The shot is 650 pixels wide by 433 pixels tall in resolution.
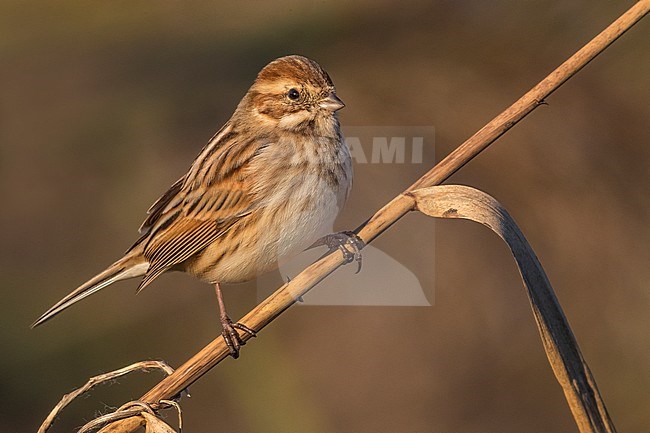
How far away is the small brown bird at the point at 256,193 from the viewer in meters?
2.39

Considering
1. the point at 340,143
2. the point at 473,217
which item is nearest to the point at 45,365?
the point at 340,143

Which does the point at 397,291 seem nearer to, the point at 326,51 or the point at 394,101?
the point at 394,101

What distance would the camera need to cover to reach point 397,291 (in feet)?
11.0

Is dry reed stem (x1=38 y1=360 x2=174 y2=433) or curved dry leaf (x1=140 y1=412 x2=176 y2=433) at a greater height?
dry reed stem (x1=38 y1=360 x2=174 y2=433)

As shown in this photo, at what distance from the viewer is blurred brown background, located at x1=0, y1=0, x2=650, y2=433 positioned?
3422mm

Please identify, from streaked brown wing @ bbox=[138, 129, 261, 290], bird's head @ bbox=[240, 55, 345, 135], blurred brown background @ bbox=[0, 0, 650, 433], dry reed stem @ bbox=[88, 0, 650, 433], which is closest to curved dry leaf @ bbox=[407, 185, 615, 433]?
dry reed stem @ bbox=[88, 0, 650, 433]

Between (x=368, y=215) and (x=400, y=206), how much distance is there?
1.53 metres

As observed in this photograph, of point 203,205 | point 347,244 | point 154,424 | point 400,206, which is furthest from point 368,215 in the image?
point 154,424

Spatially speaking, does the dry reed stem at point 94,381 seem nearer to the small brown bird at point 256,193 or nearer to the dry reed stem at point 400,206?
the dry reed stem at point 400,206

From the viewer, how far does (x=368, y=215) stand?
335 cm

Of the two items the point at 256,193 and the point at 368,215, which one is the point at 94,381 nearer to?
the point at 256,193

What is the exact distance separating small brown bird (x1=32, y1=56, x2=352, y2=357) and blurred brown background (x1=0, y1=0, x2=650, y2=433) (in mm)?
850

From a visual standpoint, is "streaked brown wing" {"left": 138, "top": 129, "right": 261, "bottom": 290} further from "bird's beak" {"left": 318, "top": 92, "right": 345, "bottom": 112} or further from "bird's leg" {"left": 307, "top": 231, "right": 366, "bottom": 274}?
"bird's leg" {"left": 307, "top": 231, "right": 366, "bottom": 274}

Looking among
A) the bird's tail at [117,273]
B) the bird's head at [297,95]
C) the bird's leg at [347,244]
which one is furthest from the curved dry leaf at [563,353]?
the bird's tail at [117,273]
